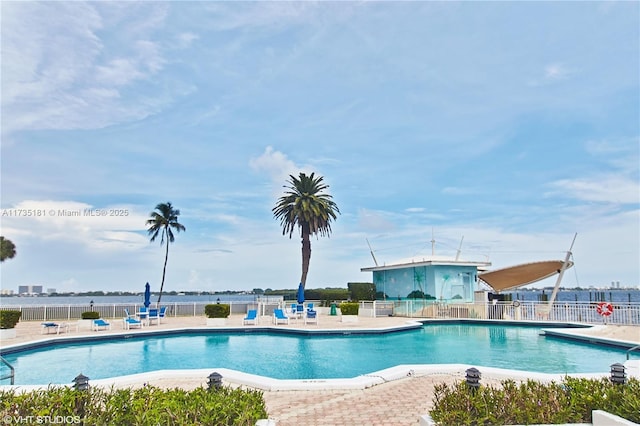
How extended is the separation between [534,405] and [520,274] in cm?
2335

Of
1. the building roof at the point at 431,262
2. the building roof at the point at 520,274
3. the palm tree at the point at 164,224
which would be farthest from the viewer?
the palm tree at the point at 164,224

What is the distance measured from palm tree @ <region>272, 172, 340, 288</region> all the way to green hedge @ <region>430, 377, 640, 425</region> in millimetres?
26315

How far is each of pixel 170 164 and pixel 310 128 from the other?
6746mm

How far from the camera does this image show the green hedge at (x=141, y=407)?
438cm

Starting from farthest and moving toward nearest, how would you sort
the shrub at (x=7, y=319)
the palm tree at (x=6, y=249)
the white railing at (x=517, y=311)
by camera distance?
the palm tree at (x=6, y=249)
the white railing at (x=517, y=311)
the shrub at (x=7, y=319)

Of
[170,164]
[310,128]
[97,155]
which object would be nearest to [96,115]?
[97,155]

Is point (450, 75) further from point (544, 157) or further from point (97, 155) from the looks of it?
point (97, 155)

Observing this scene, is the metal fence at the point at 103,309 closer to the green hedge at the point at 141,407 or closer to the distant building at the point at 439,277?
the distant building at the point at 439,277

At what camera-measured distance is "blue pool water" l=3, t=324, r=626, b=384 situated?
11.3m

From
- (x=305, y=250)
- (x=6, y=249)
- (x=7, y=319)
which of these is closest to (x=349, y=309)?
(x=305, y=250)

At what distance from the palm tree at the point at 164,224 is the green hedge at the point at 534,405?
28.4 meters

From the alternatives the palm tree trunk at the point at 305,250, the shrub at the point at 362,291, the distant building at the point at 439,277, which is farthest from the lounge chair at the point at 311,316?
the palm tree trunk at the point at 305,250

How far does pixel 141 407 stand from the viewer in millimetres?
4621

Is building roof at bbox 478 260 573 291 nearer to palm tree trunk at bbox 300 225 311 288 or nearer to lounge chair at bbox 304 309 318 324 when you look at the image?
palm tree trunk at bbox 300 225 311 288
